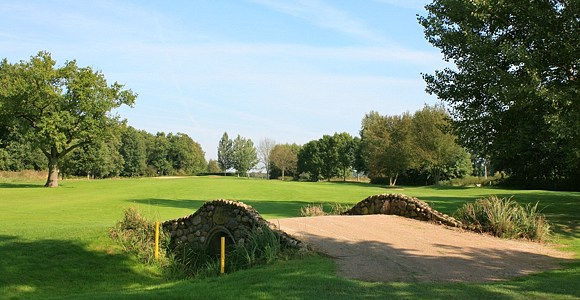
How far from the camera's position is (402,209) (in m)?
16.1

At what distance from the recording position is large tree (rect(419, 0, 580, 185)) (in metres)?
16.0

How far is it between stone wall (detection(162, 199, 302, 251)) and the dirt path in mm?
897

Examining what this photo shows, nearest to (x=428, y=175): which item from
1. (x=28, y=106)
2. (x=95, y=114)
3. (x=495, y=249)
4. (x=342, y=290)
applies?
(x=95, y=114)

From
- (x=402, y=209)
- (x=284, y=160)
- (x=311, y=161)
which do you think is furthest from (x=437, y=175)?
(x=284, y=160)

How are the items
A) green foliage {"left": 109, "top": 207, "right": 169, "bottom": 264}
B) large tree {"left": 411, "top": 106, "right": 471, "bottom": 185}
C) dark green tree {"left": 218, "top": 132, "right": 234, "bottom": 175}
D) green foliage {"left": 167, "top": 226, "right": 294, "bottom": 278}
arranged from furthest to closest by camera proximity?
dark green tree {"left": 218, "top": 132, "right": 234, "bottom": 175}, large tree {"left": 411, "top": 106, "right": 471, "bottom": 185}, green foliage {"left": 109, "top": 207, "right": 169, "bottom": 264}, green foliage {"left": 167, "top": 226, "right": 294, "bottom": 278}

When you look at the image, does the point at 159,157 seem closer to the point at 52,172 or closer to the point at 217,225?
the point at 52,172

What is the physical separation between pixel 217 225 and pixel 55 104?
3786 cm

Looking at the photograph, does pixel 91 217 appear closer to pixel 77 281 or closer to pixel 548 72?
pixel 77 281

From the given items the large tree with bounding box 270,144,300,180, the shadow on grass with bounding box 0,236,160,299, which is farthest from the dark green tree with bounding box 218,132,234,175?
the shadow on grass with bounding box 0,236,160,299

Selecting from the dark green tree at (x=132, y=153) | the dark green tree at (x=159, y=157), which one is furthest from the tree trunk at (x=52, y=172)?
the dark green tree at (x=159, y=157)

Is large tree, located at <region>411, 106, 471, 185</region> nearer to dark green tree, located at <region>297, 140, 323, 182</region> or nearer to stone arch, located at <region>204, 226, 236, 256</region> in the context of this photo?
dark green tree, located at <region>297, 140, 323, 182</region>

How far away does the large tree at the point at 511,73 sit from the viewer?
52.4 ft

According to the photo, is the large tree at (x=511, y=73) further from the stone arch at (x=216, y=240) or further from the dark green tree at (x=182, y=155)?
the dark green tree at (x=182, y=155)

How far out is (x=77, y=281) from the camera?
37.1 ft
